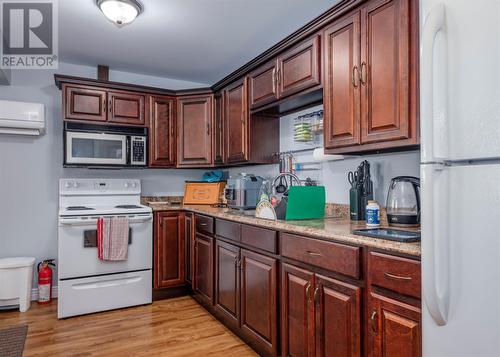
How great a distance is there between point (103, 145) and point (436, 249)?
311 centimetres

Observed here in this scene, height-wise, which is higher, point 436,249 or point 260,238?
point 436,249

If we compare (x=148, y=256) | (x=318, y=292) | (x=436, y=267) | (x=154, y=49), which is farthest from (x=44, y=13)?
(x=436, y=267)

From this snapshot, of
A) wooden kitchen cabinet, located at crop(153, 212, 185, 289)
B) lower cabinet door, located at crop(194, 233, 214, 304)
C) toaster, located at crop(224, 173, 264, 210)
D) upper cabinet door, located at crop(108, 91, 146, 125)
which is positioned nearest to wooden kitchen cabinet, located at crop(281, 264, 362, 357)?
lower cabinet door, located at crop(194, 233, 214, 304)

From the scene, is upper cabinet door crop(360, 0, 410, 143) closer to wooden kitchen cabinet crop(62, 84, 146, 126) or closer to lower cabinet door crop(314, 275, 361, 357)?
lower cabinet door crop(314, 275, 361, 357)

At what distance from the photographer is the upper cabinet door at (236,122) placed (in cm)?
307

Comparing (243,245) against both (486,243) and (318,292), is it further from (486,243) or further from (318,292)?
(486,243)

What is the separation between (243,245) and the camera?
7.67 ft

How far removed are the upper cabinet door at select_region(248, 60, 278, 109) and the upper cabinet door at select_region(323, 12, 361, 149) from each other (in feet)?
1.89

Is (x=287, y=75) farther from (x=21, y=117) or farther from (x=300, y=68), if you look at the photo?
(x=21, y=117)

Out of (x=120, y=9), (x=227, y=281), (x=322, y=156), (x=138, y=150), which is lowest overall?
(x=227, y=281)

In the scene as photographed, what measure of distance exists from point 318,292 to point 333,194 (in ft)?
3.27

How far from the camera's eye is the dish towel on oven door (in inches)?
115

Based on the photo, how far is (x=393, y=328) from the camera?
1.30 metres

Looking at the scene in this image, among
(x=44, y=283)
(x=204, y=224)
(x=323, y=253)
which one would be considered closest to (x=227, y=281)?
(x=204, y=224)
